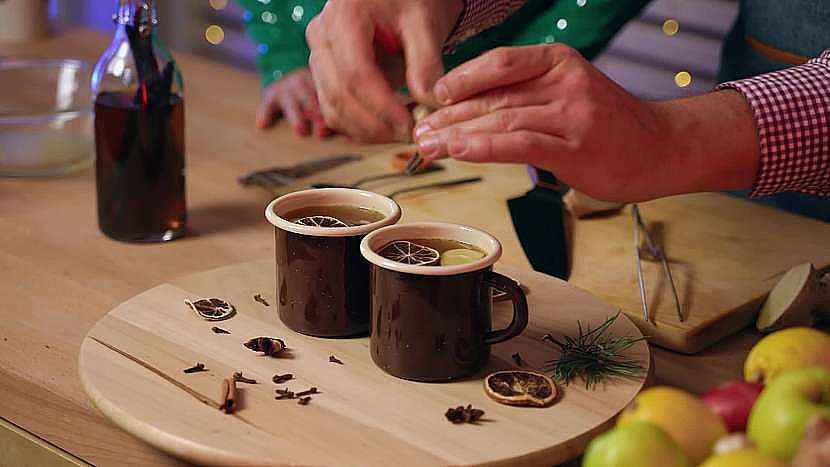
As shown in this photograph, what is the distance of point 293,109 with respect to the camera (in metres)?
1.80

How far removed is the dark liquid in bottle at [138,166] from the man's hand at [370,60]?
0.65 ft

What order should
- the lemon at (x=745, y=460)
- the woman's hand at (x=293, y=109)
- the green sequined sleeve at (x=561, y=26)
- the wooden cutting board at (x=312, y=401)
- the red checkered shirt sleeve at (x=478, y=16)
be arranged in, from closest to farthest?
the lemon at (x=745, y=460) < the wooden cutting board at (x=312, y=401) < the red checkered shirt sleeve at (x=478, y=16) < the woman's hand at (x=293, y=109) < the green sequined sleeve at (x=561, y=26)

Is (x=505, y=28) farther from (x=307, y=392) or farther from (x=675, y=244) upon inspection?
(x=307, y=392)

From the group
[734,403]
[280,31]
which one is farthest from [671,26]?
[734,403]

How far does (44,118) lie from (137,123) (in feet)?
0.91

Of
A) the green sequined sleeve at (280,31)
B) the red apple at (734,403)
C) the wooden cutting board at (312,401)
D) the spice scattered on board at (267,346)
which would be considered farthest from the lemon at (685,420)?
the green sequined sleeve at (280,31)

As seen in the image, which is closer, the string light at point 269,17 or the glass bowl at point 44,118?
the glass bowl at point 44,118

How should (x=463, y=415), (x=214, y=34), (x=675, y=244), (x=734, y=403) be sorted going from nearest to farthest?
1. (x=734, y=403)
2. (x=463, y=415)
3. (x=675, y=244)
4. (x=214, y=34)

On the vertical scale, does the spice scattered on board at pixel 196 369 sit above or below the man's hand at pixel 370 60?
below

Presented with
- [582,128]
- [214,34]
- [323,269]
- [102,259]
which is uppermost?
[582,128]

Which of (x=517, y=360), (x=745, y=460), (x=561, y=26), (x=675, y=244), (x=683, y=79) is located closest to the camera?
(x=745, y=460)

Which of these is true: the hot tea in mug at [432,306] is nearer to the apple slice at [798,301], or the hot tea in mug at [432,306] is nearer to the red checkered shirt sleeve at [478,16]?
the apple slice at [798,301]

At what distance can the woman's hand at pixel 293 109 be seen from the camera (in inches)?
70.4

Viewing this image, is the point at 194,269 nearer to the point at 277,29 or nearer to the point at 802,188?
the point at 802,188
